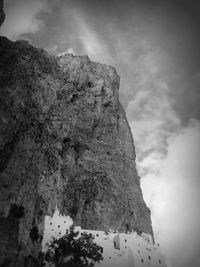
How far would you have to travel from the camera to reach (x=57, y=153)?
45.9 metres

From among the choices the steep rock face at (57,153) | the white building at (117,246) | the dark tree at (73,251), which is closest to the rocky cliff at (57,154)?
the steep rock face at (57,153)

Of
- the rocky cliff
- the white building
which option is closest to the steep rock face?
the rocky cliff

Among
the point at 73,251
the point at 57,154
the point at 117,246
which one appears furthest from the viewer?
the point at 57,154

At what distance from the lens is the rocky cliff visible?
3641cm

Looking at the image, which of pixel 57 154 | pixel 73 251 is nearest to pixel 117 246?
pixel 73 251

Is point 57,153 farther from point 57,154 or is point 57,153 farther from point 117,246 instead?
point 117,246

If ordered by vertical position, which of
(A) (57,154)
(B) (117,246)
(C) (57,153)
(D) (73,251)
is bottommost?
(D) (73,251)

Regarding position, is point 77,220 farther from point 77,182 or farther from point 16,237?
point 16,237

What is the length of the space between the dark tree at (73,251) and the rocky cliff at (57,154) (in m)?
2.17

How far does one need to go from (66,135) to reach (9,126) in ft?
37.0

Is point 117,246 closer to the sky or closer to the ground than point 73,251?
closer to the sky

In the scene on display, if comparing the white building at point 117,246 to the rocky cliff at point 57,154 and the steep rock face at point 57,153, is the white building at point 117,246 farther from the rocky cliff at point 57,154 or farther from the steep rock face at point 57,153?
the rocky cliff at point 57,154

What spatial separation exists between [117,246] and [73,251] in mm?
6861

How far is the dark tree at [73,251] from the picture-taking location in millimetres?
36000
